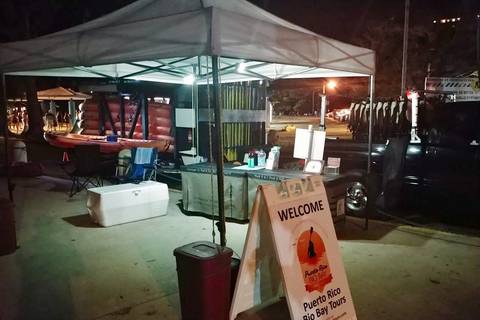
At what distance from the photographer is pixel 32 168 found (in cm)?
1100

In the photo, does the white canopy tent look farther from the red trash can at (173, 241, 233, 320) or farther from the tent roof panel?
the red trash can at (173, 241, 233, 320)

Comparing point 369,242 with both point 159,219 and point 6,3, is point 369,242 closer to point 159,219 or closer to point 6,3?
point 159,219

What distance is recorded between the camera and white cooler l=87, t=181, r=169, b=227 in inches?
247

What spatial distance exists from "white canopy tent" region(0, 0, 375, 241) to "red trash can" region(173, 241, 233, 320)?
0.58m

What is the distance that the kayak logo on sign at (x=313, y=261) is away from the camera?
11.1 ft

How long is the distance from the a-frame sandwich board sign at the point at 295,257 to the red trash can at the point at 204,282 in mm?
140

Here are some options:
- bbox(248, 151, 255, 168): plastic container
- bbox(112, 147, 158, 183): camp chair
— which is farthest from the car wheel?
bbox(112, 147, 158, 183): camp chair

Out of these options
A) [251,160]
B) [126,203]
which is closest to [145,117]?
[126,203]

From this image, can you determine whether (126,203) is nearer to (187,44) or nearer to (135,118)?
(187,44)

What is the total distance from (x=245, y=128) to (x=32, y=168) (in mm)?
5769

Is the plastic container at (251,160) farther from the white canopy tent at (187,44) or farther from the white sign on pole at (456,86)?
the white sign on pole at (456,86)

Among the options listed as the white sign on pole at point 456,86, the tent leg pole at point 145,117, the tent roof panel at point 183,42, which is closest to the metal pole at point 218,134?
the tent roof panel at point 183,42

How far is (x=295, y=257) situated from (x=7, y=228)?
3805 mm

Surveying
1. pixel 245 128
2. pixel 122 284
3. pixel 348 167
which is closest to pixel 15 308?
pixel 122 284
